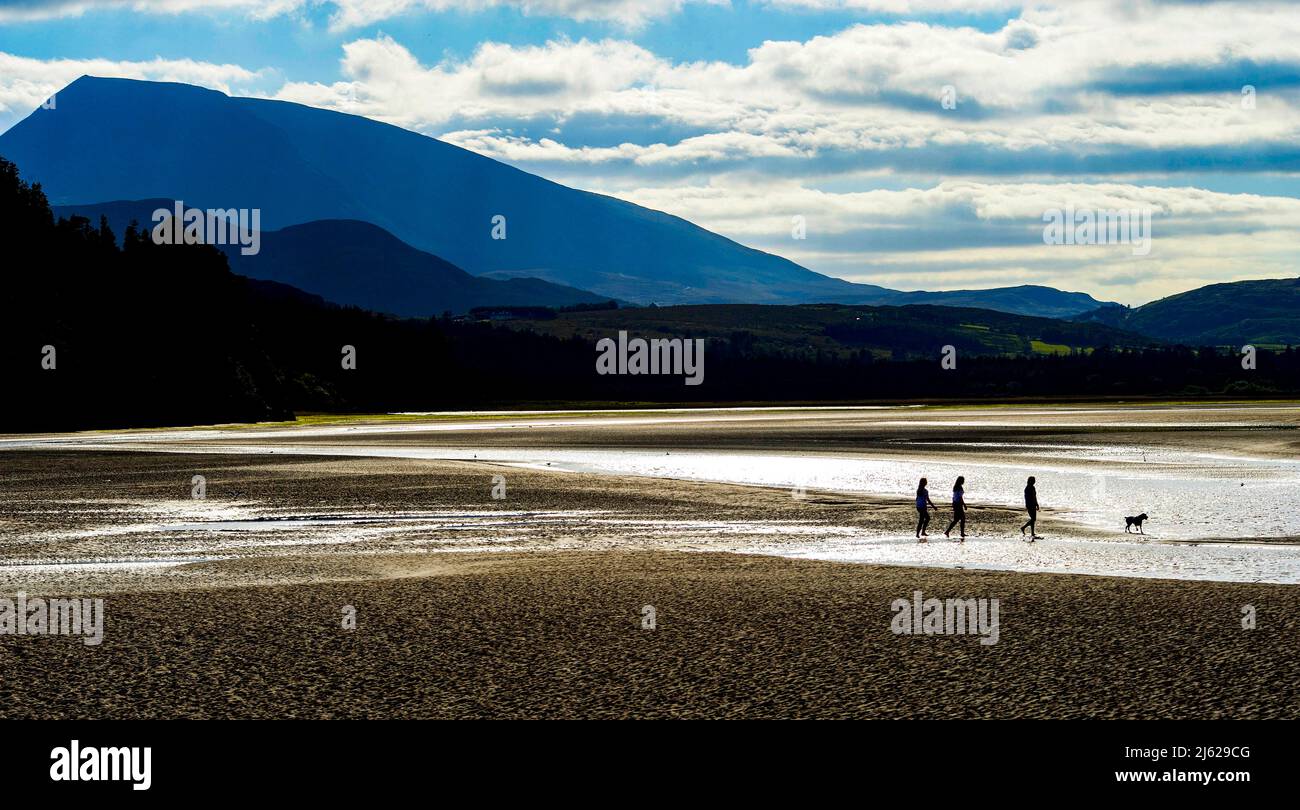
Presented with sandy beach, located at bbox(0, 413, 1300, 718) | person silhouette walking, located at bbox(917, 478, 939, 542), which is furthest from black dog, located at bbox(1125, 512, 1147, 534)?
person silhouette walking, located at bbox(917, 478, 939, 542)

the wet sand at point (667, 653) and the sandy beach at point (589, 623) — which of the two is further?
the sandy beach at point (589, 623)

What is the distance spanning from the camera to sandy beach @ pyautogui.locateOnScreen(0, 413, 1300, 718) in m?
15.4

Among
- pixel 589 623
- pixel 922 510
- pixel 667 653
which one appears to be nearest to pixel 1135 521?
pixel 922 510

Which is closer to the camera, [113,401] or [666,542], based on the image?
[666,542]

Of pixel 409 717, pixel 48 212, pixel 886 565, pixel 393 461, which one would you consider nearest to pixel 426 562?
pixel 886 565

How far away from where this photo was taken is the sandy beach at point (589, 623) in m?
15.4

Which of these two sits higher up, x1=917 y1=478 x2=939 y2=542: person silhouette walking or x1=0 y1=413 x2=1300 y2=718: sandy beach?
x1=917 y1=478 x2=939 y2=542: person silhouette walking

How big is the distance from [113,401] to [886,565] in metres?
111

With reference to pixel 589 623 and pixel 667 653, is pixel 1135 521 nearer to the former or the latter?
pixel 589 623

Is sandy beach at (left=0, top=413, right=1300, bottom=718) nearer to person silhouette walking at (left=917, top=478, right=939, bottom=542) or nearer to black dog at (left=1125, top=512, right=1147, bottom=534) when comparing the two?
person silhouette walking at (left=917, top=478, right=939, bottom=542)

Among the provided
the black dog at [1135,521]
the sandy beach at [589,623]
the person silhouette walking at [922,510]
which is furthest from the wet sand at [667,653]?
the black dog at [1135,521]

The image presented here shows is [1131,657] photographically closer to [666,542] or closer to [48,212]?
[666,542]

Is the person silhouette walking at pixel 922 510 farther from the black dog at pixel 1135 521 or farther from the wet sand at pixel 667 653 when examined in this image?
the wet sand at pixel 667 653
